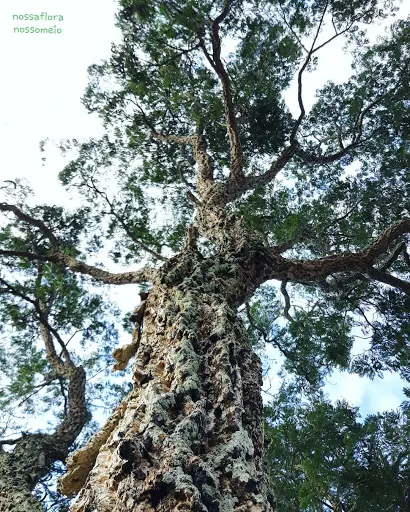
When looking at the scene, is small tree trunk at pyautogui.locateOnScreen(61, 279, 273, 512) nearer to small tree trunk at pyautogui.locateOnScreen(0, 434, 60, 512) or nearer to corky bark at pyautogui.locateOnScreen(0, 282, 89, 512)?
small tree trunk at pyautogui.locateOnScreen(0, 434, 60, 512)

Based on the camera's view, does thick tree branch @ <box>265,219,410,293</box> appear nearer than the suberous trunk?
No

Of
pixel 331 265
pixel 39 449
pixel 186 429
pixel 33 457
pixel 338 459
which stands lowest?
pixel 186 429

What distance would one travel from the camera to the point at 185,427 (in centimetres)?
158

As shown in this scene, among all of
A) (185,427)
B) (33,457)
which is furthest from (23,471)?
(185,427)

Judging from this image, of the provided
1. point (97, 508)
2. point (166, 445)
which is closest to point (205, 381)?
point (166, 445)

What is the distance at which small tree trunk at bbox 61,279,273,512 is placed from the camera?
1.38 m

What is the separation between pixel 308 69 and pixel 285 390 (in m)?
5.63

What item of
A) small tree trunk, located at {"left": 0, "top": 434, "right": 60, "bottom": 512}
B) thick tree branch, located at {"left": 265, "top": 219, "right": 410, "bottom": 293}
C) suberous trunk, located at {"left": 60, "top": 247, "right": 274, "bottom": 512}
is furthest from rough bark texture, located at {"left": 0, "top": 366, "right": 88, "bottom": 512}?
thick tree branch, located at {"left": 265, "top": 219, "right": 410, "bottom": 293}

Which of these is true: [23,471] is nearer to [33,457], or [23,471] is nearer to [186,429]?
[33,457]

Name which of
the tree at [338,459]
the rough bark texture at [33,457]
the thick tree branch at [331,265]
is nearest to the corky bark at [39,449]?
the rough bark texture at [33,457]

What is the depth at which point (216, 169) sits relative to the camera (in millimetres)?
8828

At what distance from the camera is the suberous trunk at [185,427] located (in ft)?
4.53

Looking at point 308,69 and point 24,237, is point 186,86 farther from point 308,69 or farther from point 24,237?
point 24,237

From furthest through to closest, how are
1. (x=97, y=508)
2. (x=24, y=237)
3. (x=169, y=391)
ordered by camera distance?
(x=24, y=237) < (x=169, y=391) < (x=97, y=508)
